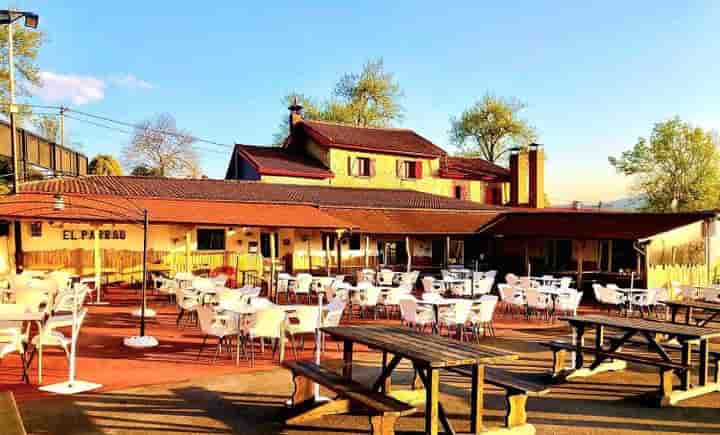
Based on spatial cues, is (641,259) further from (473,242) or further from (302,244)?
(302,244)

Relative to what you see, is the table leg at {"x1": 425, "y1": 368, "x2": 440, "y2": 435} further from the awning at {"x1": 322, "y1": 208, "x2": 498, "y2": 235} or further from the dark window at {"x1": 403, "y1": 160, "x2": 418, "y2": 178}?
the dark window at {"x1": 403, "y1": 160, "x2": 418, "y2": 178}

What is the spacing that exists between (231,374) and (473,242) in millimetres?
19530

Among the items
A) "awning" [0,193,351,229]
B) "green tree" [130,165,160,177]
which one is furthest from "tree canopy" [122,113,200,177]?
"awning" [0,193,351,229]

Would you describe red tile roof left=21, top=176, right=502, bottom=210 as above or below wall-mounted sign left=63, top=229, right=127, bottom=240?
→ above

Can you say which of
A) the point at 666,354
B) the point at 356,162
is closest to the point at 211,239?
the point at 356,162

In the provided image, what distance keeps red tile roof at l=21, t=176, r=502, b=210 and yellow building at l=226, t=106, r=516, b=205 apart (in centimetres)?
264

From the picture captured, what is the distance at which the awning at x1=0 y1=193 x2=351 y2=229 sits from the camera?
49.6 feet

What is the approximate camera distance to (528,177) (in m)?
34.5

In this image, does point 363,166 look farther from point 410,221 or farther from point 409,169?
point 410,221

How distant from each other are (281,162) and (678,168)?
30530 millimetres

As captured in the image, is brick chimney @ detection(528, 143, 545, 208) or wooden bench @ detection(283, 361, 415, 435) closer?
wooden bench @ detection(283, 361, 415, 435)

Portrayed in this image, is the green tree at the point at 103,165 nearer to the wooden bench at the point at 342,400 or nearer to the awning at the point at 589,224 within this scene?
the awning at the point at 589,224

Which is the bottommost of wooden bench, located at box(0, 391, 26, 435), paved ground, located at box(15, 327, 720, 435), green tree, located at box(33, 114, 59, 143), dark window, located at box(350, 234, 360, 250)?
paved ground, located at box(15, 327, 720, 435)

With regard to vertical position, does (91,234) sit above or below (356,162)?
below
